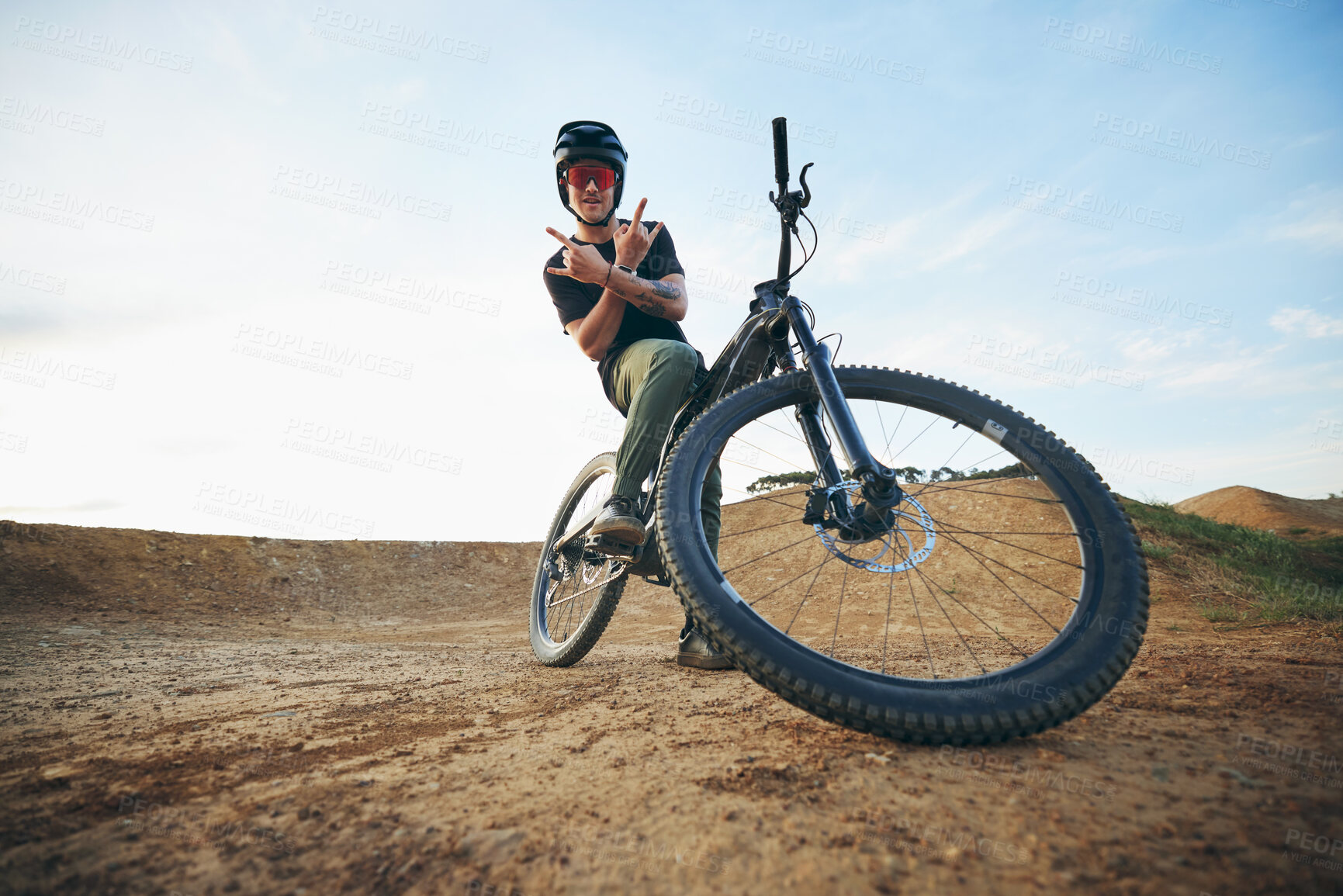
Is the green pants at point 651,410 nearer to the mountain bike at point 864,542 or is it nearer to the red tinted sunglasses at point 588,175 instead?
the mountain bike at point 864,542

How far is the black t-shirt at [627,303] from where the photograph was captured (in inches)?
113

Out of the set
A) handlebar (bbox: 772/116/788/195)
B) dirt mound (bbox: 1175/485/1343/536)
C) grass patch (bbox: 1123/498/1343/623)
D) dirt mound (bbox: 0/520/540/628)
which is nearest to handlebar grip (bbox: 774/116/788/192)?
handlebar (bbox: 772/116/788/195)

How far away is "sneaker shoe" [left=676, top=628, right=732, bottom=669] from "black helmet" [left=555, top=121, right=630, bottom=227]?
216 centimetres

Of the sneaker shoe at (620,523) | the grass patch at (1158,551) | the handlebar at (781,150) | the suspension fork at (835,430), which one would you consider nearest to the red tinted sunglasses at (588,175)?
the handlebar at (781,150)

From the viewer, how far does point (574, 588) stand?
375 cm

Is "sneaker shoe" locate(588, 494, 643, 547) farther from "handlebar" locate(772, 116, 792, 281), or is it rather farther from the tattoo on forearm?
"handlebar" locate(772, 116, 792, 281)

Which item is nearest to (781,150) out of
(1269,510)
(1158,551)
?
(1158,551)

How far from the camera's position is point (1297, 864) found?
32.4 inches

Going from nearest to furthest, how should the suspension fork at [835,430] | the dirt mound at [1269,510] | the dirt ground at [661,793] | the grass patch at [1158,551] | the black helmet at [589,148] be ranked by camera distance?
the dirt ground at [661,793] < the suspension fork at [835,430] < the black helmet at [589,148] < the grass patch at [1158,551] < the dirt mound at [1269,510]

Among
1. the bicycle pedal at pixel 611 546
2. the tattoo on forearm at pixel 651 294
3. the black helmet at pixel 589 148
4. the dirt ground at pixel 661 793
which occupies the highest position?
the black helmet at pixel 589 148

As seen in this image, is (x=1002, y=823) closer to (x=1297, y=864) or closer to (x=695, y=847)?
(x=1297, y=864)

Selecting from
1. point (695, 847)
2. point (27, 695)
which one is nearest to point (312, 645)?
point (27, 695)

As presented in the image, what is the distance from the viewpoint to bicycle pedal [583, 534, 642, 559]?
2.46 m

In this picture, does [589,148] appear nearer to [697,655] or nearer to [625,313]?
[625,313]
